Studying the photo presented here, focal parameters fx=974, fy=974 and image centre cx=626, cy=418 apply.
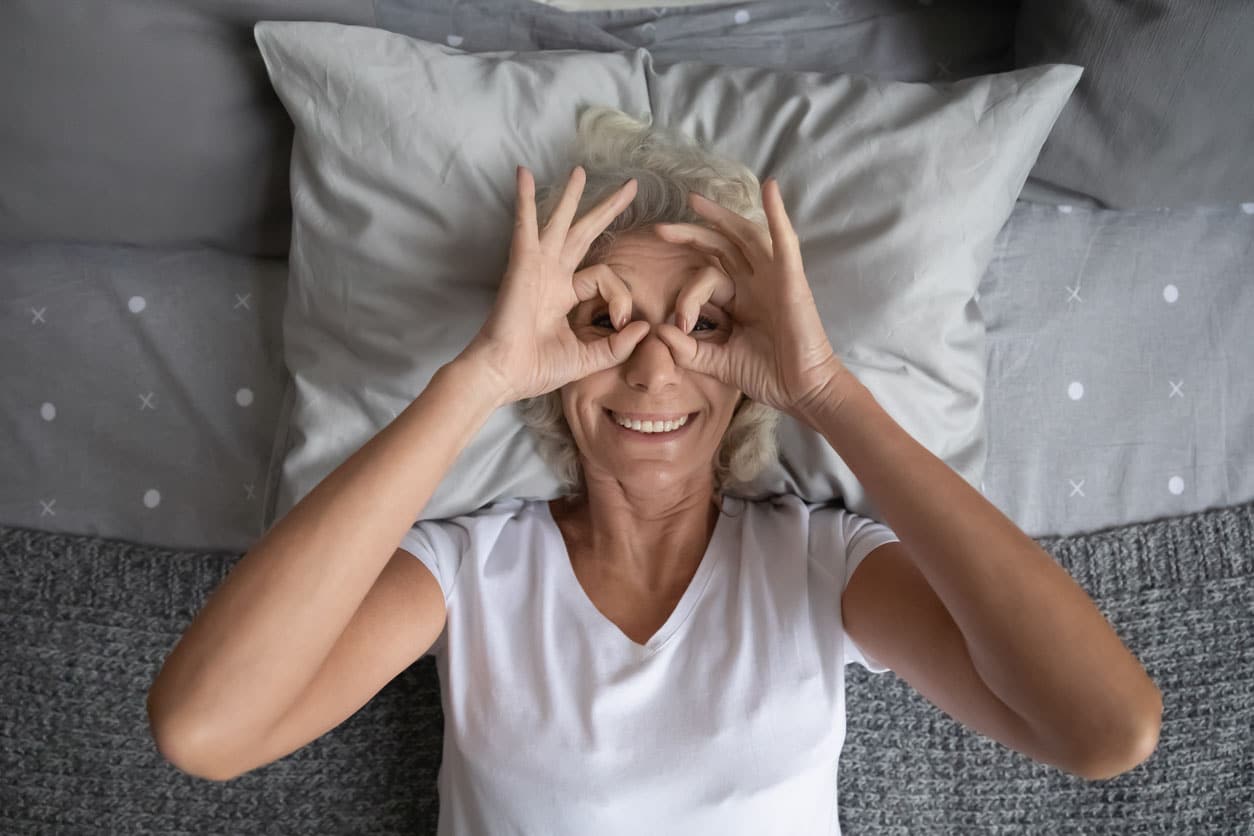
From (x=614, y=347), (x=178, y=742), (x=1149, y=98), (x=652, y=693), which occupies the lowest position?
(x=652, y=693)

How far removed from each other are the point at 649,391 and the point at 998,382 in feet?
2.22

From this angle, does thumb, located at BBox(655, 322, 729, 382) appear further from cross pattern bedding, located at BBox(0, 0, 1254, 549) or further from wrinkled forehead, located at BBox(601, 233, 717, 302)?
cross pattern bedding, located at BBox(0, 0, 1254, 549)

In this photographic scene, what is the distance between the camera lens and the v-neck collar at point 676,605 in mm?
1354

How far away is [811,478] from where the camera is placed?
1499 millimetres

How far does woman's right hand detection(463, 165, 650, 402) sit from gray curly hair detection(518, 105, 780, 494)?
0.21 feet

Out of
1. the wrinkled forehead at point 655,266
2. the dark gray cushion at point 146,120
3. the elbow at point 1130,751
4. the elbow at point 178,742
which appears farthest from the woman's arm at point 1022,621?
the dark gray cushion at point 146,120

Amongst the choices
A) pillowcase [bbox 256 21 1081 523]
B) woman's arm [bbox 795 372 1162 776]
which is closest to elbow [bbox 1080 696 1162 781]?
woman's arm [bbox 795 372 1162 776]

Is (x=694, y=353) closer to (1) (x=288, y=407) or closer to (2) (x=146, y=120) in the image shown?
(1) (x=288, y=407)

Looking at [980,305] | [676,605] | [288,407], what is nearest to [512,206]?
[288,407]

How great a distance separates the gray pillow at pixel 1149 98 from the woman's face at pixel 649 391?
693mm

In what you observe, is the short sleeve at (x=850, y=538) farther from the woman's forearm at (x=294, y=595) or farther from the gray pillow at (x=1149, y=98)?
the gray pillow at (x=1149, y=98)

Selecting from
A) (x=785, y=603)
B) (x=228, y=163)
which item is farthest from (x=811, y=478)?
(x=228, y=163)

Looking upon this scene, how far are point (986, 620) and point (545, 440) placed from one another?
2.35 feet

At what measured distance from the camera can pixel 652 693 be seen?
1.33 metres
